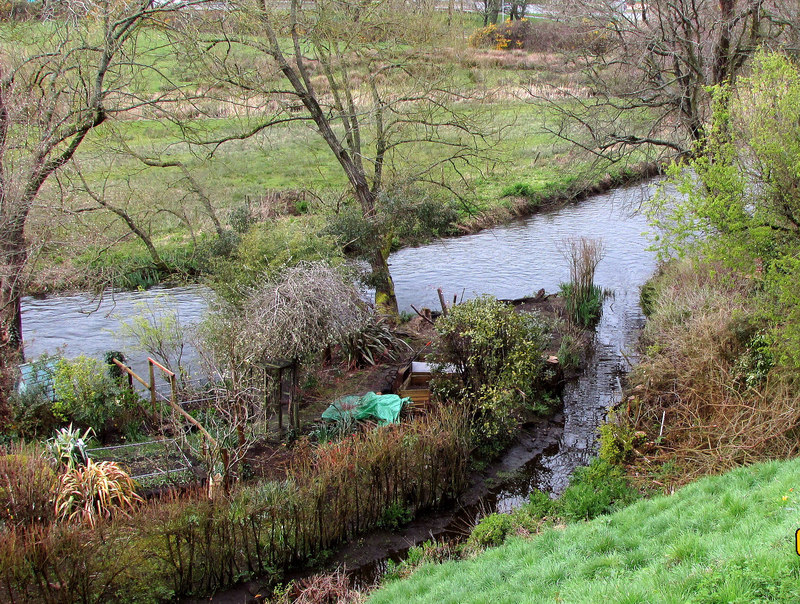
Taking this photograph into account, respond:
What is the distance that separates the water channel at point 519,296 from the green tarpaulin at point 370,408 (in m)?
2.06

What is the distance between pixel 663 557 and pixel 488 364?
6204 mm

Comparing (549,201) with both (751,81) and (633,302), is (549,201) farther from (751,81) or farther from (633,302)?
(751,81)

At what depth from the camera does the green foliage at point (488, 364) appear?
38.2 ft

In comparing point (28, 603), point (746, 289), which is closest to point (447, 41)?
point (746, 289)

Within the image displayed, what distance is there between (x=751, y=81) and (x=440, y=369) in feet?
22.9

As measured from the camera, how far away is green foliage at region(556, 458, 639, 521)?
29.1ft

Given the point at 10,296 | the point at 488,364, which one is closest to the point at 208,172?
the point at 10,296

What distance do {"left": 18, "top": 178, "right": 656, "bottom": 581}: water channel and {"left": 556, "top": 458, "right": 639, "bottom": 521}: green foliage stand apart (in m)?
0.79

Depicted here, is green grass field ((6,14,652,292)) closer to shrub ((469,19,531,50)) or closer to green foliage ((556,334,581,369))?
shrub ((469,19,531,50))

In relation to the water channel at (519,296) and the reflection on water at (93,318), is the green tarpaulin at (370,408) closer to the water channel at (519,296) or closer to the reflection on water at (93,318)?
the water channel at (519,296)

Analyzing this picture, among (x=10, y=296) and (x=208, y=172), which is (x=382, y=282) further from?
(x=208, y=172)

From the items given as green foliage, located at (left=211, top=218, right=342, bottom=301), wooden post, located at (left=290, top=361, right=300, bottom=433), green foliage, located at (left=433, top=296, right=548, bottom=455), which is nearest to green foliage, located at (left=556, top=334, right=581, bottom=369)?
green foliage, located at (left=433, top=296, right=548, bottom=455)

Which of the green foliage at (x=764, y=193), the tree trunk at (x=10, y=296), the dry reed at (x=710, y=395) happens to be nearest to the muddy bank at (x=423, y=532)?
the dry reed at (x=710, y=395)

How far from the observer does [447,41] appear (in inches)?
744
